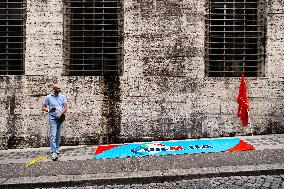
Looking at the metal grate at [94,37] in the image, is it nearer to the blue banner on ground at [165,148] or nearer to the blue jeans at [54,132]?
the blue jeans at [54,132]

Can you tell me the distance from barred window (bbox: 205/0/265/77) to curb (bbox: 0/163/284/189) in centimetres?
435

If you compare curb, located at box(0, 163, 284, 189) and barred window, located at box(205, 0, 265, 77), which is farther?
barred window, located at box(205, 0, 265, 77)

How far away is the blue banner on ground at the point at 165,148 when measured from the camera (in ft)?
23.3

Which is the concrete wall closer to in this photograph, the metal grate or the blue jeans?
the metal grate

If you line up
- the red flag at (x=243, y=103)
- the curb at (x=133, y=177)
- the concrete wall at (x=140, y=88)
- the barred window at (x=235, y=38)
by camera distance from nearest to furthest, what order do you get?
the curb at (x=133, y=177), the red flag at (x=243, y=103), the concrete wall at (x=140, y=88), the barred window at (x=235, y=38)

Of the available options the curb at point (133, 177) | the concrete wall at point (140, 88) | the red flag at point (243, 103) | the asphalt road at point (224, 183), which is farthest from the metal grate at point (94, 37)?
the asphalt road at point (224, 183)

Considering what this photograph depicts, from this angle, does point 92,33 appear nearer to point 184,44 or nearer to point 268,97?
point 184,44

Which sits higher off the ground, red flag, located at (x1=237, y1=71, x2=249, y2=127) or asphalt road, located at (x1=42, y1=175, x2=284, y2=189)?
red flag, located at (x1=237, y1=71, x2=249, y2=127)

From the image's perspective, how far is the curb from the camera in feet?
17.1

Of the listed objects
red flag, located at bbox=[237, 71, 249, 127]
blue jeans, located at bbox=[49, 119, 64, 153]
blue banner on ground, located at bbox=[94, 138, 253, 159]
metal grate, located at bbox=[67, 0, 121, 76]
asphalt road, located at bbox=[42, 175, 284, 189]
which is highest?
metal grate, located at bbox=[67, 0, 121, 76]

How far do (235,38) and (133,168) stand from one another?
5.67m

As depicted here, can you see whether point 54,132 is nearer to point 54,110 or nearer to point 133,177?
point 54,110

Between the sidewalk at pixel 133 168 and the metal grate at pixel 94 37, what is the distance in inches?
121

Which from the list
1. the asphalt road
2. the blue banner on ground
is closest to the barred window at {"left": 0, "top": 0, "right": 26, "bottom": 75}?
the blue banner on ground
